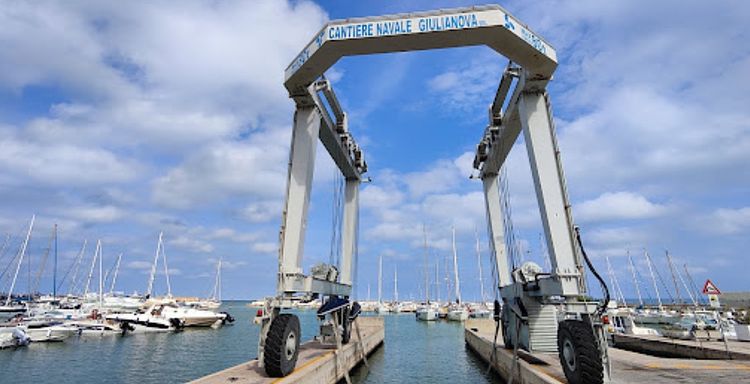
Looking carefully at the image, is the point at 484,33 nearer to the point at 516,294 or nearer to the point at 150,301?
the point at 516,294

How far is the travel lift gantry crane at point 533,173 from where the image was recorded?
10.7 meters

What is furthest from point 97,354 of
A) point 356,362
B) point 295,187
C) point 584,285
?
point 584,285

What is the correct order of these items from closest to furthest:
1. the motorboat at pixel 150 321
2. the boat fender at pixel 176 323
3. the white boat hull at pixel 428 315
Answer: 1. the motorboat at pixel 150 321
2. the boat fender at pixel 176 323
3. the white boat hull at pixel 428 315

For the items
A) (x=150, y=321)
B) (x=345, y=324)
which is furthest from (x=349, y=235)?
(x=150, y=321)

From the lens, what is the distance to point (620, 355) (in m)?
14.4

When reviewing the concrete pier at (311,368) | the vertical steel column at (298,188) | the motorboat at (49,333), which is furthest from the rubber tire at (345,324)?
the motorboat at (49,333)

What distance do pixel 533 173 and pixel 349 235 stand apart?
12.3m

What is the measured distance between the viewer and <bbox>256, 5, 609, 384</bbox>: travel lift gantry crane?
10680 millimetres

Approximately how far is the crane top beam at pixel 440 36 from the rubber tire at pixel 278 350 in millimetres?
8293

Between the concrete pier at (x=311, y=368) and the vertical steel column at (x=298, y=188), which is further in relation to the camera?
the vertical steel column at (x=298, y=188)

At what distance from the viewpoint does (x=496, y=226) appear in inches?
826

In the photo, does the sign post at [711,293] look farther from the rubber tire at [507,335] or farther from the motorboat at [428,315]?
the motorboat at [428,315]

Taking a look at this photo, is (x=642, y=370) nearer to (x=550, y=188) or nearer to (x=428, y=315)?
(x=550, y=188)

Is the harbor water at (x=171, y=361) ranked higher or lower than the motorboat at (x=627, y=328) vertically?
lower
